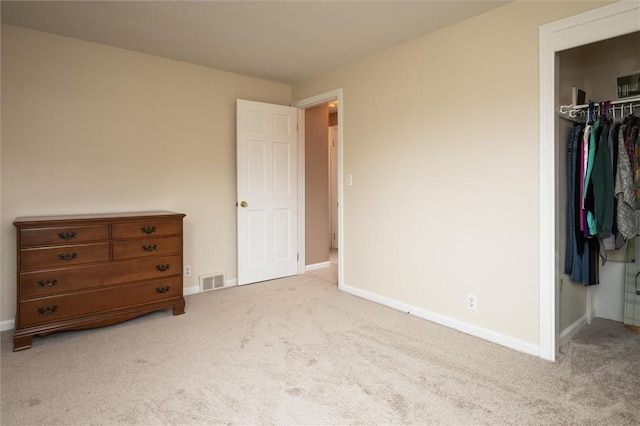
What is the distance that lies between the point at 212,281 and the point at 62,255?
1.59 m

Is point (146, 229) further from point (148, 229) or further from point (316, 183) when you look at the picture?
point (316, 183)

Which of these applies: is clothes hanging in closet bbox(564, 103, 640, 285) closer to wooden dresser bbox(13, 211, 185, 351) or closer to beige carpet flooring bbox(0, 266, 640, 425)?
beige carpet flooring bbox(0, 266, 640, 425)

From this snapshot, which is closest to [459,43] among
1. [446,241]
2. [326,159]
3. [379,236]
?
[446,241]

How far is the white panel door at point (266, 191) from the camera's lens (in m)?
4.21

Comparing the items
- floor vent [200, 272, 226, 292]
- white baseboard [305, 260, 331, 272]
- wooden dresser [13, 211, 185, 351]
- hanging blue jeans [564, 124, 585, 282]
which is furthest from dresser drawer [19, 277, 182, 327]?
hanging blue jeans [564, 124, 585, 282]

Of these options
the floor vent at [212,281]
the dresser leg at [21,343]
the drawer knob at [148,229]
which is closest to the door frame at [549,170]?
the drawer knob at [148,229]

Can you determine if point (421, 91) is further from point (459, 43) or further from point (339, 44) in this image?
point (339, 44)

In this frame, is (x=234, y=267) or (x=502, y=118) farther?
(x=234, y=267)

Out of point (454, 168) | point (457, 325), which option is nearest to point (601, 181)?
point (454, 168)

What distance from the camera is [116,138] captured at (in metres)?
3.45

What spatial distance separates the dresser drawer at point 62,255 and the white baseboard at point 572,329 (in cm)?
348

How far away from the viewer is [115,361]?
2404 mm

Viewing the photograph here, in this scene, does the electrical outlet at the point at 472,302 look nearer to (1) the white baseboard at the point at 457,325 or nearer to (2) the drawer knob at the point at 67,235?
(1) the white baseboard at the point at 457,325

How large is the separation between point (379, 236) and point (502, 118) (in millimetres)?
1513
